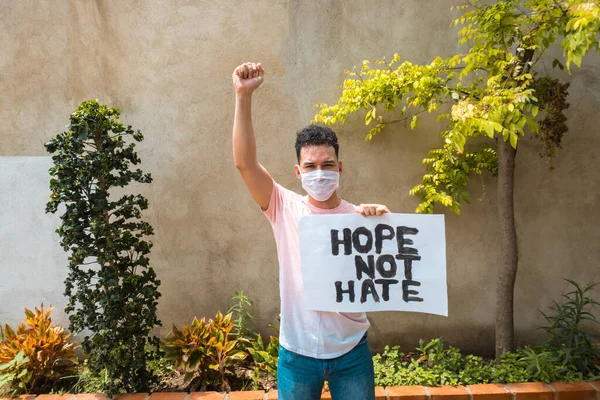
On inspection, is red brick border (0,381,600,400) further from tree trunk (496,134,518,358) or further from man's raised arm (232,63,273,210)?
man's raised arm (232,63,273,210)

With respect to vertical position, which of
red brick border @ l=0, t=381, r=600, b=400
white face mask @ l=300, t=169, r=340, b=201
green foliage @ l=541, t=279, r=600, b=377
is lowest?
red brick border @ l=0, t=381, r=600, b=400

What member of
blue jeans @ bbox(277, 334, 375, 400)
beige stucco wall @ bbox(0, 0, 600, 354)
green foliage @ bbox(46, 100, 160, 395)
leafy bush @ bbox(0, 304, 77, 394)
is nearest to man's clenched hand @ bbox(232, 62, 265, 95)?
blue jeans @ bbox(277, 334, 375, 400)

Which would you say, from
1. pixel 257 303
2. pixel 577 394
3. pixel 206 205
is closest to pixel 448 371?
pixel 577 394

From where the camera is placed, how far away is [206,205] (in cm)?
389

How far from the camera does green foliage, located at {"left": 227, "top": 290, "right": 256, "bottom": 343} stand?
12.3 ft

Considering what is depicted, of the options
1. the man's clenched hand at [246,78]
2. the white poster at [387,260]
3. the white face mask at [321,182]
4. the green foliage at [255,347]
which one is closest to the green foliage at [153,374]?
the green foliage at [255,347]

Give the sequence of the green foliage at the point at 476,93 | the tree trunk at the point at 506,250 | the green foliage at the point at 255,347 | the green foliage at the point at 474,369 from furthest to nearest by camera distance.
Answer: the tree trunk at the point at 506,250
the green foliage at the point at 255,347
the green foliage at the point at 474,369
the green foliage at the point at 476,93

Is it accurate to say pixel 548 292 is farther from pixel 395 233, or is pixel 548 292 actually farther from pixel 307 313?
pixel 307 313

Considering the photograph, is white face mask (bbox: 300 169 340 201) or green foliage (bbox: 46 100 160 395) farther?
green foliage (bbox: 46 100 160 395)

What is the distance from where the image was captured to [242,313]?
12.6ft

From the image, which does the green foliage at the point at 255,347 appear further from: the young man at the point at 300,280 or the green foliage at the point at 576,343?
the green foliage at the point at 576,343

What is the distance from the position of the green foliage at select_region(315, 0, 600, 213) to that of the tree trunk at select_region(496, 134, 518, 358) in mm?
197

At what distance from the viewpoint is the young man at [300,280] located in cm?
184

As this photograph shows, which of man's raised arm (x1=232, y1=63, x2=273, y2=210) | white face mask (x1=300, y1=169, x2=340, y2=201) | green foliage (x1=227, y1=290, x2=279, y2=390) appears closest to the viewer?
man's raised arm (x1=232, y1=63, x2=273, y2=210)
